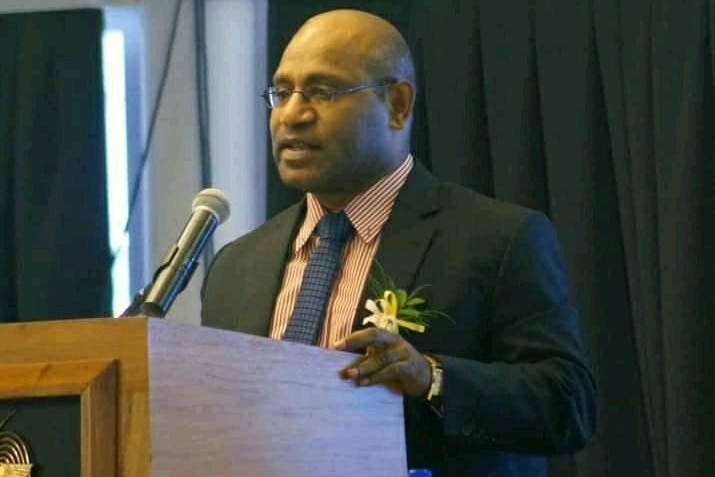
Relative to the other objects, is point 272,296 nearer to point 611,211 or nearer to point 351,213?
point 351,213

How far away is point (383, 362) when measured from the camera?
153 centimetres

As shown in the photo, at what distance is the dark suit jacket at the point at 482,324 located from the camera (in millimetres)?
1783

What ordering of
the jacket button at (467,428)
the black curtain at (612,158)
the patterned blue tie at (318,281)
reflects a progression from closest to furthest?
the jacket button at (467,428) → the patterned blue tie at (318,281) → the black curtain at (612,158)

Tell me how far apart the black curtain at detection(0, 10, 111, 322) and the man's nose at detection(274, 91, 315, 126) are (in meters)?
1.40

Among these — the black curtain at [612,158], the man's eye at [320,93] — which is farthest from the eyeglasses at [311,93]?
the black curtain at [612,158]

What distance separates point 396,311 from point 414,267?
199 millimetres

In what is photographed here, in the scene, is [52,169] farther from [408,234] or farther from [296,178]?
[408,234]

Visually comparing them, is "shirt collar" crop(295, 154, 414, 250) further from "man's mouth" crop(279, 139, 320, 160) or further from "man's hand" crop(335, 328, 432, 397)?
"man's hand" crop(335, 328, 432, 397)

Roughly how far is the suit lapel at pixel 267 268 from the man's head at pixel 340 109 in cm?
10

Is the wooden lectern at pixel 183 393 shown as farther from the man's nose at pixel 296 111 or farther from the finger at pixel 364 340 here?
the man's nose at pixel 296 111

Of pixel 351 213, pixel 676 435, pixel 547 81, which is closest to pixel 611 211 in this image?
pixel 547 81

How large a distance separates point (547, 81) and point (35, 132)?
1.35m

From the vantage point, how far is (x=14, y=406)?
48.0 inches

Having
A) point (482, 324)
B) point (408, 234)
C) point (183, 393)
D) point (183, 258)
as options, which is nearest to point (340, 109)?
point (408, 234)
